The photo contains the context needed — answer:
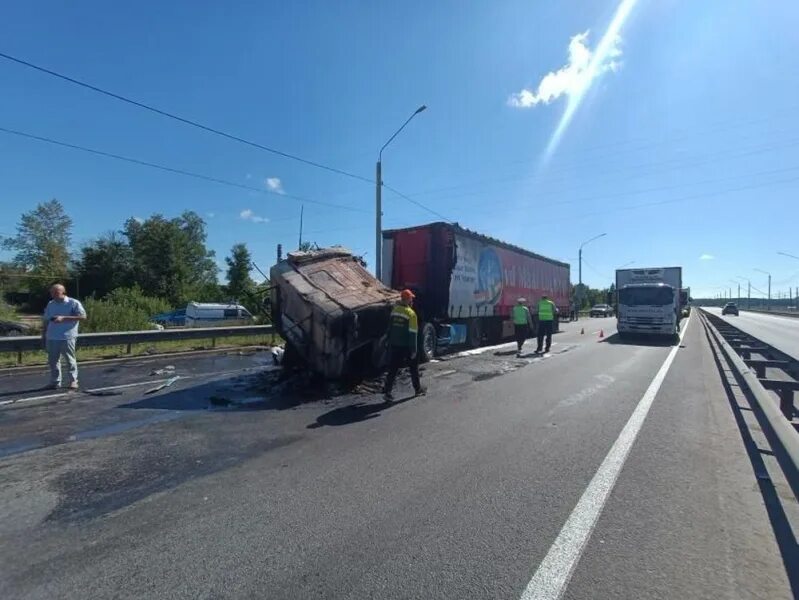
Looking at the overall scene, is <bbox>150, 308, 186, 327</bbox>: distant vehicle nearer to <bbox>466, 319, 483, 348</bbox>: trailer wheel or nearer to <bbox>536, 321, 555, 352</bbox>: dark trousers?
<bbox>466, 319, 483, 348</bbox>: trailer wheel

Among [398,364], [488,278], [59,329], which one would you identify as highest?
[488,278]

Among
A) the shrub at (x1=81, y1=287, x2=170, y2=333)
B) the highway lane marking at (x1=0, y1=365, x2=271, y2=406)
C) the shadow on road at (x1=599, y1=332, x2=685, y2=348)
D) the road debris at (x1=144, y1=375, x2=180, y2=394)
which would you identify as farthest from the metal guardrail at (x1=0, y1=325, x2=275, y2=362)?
the shadow on road at (x1=599, y1=332, x2=685, y2=348)

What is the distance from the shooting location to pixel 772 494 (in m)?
3.96

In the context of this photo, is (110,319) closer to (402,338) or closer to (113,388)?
(113,388)

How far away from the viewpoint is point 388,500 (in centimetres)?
376

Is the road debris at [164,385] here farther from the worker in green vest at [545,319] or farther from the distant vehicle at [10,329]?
the distant vehicle at [10,329]

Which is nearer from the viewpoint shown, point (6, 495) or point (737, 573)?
point (737, 573)

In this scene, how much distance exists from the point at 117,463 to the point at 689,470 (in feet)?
18.2

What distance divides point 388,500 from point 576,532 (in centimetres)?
140

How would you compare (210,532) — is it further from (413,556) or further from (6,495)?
(6,495)

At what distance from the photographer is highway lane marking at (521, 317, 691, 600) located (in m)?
2.61

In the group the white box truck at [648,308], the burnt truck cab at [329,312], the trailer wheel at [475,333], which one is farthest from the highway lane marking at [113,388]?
the white box truck at [648,308]

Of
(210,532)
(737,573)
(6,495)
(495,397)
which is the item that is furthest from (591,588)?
(495,397)

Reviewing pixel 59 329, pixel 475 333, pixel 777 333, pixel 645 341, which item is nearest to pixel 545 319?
pixel 475 333
